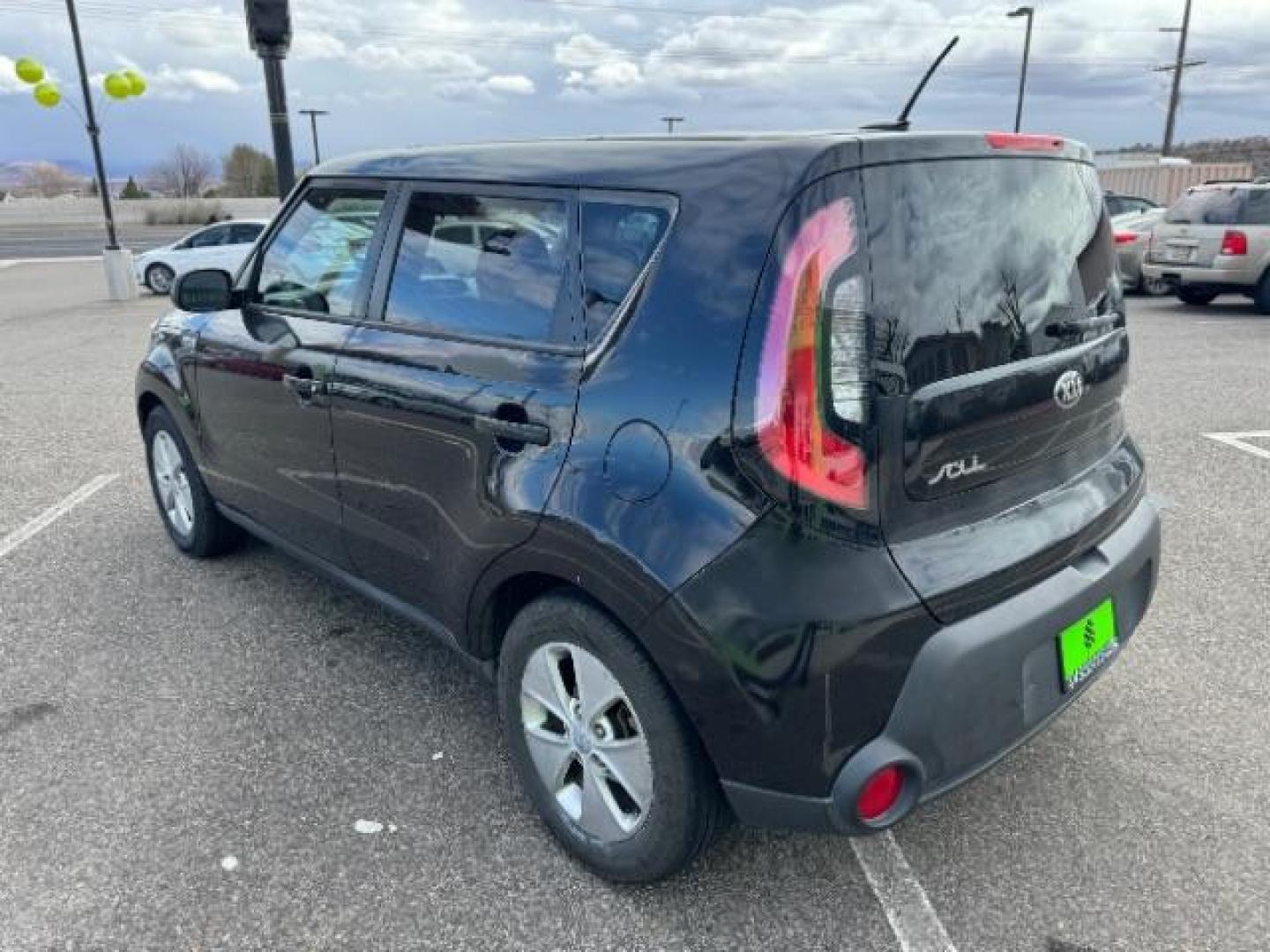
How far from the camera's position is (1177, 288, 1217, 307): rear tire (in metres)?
12.7

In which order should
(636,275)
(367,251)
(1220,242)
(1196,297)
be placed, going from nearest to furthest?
(636,275) < (367,251) < (1220,242) < (1196,297)

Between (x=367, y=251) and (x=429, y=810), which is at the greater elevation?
(x=367, y=251)

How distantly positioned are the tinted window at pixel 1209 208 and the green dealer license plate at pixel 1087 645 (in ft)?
38.8

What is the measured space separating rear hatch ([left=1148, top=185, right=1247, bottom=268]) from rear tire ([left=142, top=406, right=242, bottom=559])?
12060 mm

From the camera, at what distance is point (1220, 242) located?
11953 mm

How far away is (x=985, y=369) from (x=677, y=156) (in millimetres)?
803

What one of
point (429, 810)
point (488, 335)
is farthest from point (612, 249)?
point (429, 810)

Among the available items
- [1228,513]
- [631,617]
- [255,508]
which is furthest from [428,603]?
[1228,513]

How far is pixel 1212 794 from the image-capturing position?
8.59ft

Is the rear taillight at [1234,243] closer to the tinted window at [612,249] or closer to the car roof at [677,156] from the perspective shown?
the car roof at [677,156]

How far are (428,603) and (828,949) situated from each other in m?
1.39

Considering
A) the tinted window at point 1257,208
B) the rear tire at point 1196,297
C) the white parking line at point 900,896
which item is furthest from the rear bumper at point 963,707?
the rear tire at point 1196,297

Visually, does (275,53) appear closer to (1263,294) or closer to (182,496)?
(182,496)

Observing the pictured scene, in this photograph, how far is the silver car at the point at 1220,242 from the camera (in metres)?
11.8
